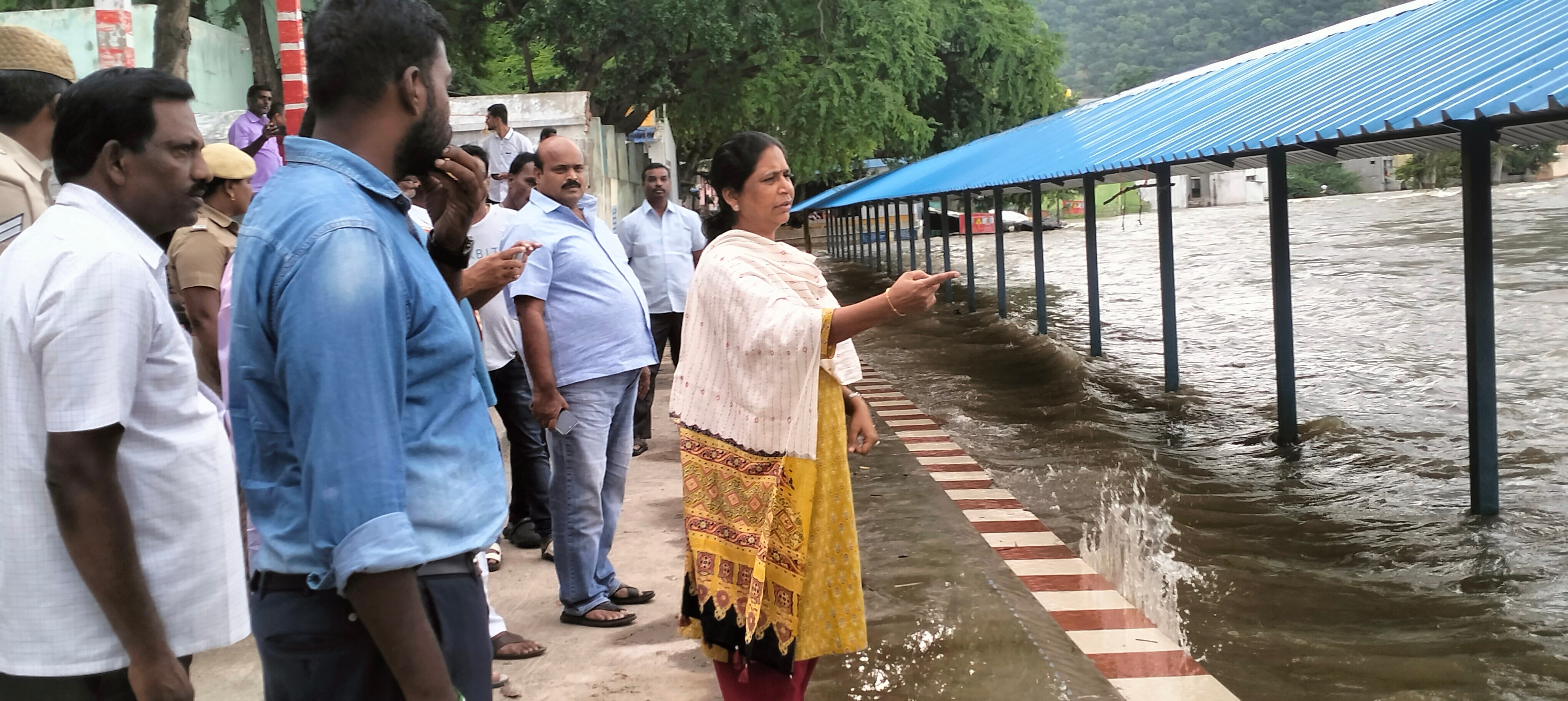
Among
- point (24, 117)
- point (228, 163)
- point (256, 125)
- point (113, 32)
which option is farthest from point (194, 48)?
point (24, 117)

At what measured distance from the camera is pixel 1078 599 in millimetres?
Answer: 5074

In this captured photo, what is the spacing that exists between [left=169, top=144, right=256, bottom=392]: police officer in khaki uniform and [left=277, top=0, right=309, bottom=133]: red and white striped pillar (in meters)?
4.81

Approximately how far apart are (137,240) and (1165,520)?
552 cm

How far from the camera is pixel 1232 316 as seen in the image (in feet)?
54.3

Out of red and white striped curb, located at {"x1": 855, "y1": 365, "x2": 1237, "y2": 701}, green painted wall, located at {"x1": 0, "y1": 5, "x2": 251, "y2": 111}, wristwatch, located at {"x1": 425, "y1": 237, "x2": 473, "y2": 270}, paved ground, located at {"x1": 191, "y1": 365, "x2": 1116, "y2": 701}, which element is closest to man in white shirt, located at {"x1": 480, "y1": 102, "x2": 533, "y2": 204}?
green painted wall, located at {"x1": 0, "y1": 5, "x2": 251, "y2": 111}

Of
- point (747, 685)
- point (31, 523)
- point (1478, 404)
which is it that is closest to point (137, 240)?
point (31, 523)

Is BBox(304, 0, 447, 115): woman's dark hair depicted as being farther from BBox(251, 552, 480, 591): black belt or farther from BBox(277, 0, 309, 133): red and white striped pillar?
BBox(277, 0, 309, 133): red and white striped pillar

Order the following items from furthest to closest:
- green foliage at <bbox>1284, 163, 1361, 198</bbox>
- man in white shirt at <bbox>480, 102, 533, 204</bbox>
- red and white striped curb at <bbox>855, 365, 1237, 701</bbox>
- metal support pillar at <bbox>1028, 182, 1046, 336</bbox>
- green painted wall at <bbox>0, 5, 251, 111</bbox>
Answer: green foliage at <bbox>1284, 163, 1361, 198</bbox>
green painted wall at <bbox>0, 5, 251, 111</bbox>
metal support pillar at <bbox>1028, 182, 1046, 336</bbox>
man in white shirt at <bbox>480, 102, 533, 204</bbox>
red and white striped curb at <bbox>855, 365, 1237, 701</bbox>

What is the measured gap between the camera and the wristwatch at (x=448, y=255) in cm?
207

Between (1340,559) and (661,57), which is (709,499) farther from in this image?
(661,57)

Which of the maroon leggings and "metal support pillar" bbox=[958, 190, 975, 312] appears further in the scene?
"metal support pillar" bbox=[958, 190, 975, 312]

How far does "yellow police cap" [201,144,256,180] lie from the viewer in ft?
12.5

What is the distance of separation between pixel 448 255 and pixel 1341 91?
19.6ft

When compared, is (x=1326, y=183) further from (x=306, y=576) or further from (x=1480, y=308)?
(x=306, y=576)
